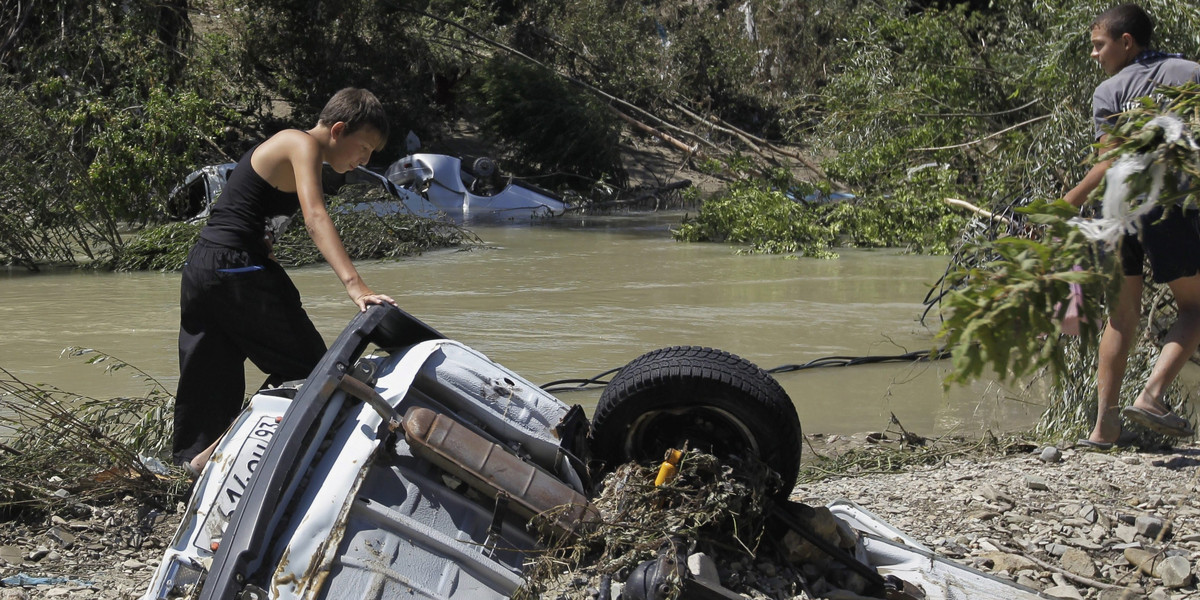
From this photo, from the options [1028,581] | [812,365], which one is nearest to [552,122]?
[812,365]

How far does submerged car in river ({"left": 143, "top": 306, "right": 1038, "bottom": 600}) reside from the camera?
9.20 ft

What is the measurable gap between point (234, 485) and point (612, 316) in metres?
6.68

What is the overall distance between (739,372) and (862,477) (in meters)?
1.73

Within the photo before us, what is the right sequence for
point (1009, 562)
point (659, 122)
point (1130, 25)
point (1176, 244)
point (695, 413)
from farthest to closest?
point (659, 122), point (1130, 25), point (1176, 244), point (1009, 562), point (695, 413)

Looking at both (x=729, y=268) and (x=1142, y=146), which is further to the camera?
(x=729, y=268)

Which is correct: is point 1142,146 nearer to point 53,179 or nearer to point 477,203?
point 53,179

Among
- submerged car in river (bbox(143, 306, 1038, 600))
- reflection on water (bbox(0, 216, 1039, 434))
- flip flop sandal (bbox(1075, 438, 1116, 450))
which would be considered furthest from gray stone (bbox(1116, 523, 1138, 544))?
reflection on water (bbox(0, 216, 1039, 434))

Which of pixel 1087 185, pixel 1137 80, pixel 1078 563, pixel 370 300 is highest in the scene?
pixel 1137 80

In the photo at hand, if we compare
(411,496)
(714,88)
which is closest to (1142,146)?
(411,496)

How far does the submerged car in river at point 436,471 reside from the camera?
9.20 ft

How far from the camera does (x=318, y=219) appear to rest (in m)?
4.02

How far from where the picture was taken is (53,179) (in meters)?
12.5

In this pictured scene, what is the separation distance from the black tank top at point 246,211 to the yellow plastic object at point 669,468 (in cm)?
189

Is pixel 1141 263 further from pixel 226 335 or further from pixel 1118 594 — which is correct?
pixel 226 335
